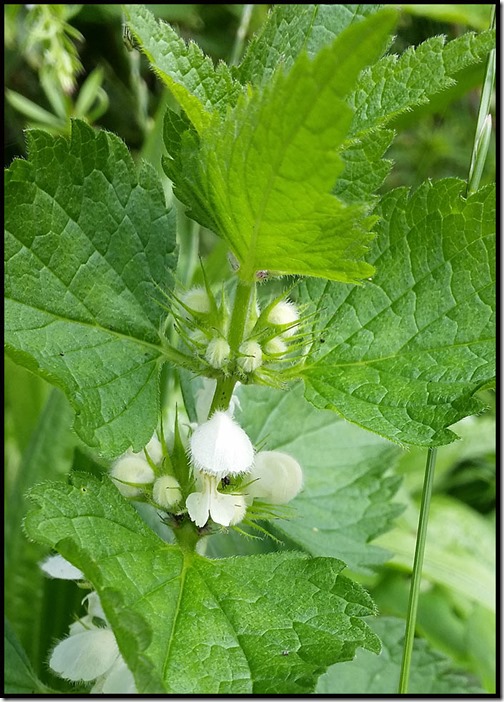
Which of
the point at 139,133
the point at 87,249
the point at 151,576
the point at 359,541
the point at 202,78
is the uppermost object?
the point at 139,133

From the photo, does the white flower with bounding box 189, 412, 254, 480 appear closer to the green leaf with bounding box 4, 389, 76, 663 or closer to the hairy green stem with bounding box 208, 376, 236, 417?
the hairy green stem with bounding box 208, 376, 236, 417

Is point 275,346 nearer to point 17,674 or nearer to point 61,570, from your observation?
point 61,570

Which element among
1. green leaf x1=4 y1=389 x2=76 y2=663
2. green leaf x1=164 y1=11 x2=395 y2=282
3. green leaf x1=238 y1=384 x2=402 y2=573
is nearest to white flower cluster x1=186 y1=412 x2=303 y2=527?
green leaf x1=164 y1=11 x2=395 y2=282

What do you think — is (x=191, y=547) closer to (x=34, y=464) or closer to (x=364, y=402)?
(x=364, y=402)

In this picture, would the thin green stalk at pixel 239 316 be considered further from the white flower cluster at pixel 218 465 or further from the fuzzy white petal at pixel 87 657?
the fuzzy white petal at pixel 87 657

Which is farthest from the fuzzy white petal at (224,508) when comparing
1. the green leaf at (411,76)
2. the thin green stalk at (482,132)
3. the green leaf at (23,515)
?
the green leaf at (23,515)

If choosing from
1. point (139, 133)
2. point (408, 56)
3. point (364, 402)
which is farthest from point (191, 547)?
point (139, 133)

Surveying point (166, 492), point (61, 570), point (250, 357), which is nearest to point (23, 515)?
point (61, 570)
